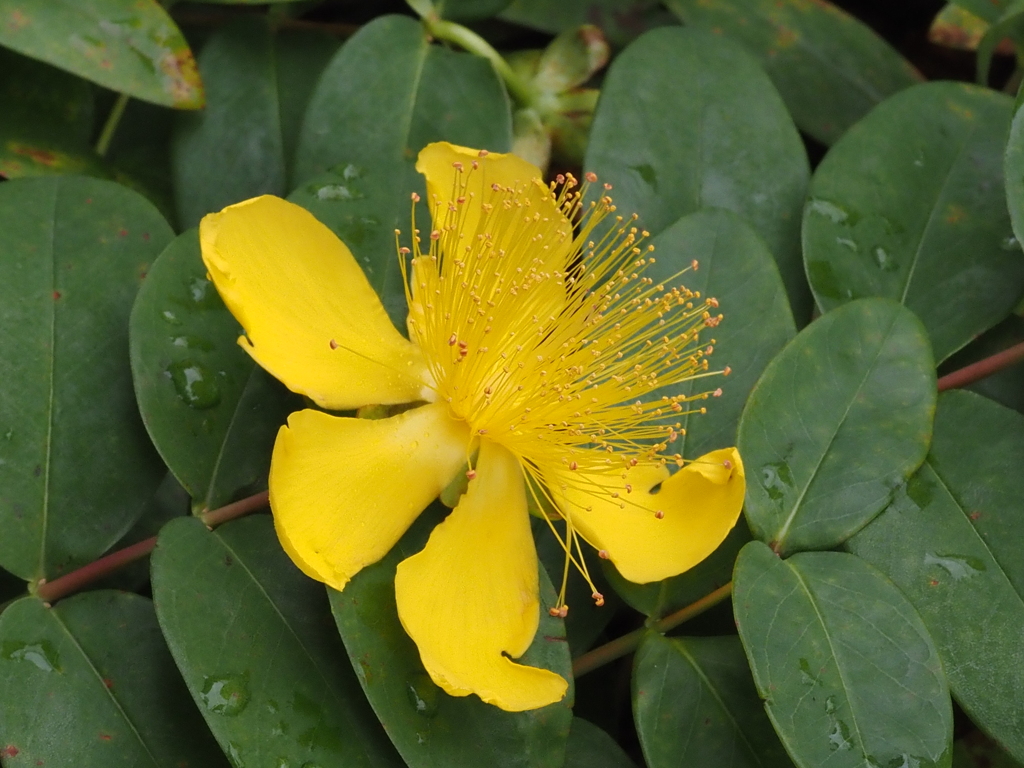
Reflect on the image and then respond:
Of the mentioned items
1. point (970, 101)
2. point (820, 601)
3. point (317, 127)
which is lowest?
point (820, 601)

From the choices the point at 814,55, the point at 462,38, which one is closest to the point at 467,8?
the point at 462,38

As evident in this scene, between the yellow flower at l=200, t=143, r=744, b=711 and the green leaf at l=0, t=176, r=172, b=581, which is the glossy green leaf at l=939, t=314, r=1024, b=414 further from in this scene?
the green leaf at l=0, t=176, r=172, b=581

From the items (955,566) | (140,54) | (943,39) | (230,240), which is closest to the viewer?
(230,240)

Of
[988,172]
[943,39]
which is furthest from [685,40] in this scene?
[943,39]

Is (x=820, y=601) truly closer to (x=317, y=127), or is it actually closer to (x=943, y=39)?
(x=317, y=127)

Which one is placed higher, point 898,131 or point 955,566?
point 898,131

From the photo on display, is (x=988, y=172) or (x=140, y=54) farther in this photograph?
(x=988, y=172)

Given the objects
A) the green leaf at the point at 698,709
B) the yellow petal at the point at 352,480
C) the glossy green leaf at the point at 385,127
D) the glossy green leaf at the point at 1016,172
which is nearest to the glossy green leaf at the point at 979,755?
the green leaf at the point at 698,709
